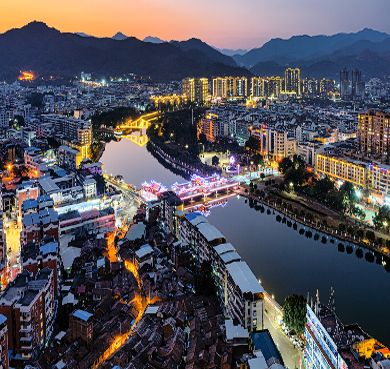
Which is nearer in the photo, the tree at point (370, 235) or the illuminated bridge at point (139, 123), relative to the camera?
the tree at point (370, 235)

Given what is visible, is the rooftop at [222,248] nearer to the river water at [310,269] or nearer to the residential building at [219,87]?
the river water at [310,269]

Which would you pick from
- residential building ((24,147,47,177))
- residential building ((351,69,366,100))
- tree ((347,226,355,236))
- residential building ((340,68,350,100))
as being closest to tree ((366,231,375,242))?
tree ((347,226,355,236))

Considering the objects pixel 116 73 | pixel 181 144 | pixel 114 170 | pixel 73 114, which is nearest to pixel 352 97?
pixel 181 144

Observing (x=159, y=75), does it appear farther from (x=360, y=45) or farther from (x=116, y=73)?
(x=360, y=45)

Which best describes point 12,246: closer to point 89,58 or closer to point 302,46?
point 89,58

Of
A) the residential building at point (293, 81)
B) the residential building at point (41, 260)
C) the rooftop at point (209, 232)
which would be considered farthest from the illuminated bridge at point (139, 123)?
the residential building at point (41, 260)

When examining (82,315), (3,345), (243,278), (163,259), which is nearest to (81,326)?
(82,315)
